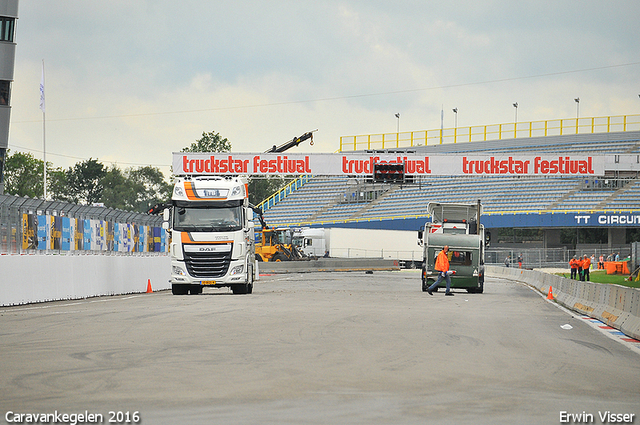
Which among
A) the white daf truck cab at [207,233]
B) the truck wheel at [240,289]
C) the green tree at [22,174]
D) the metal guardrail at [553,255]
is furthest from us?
the green tree at [22,174]

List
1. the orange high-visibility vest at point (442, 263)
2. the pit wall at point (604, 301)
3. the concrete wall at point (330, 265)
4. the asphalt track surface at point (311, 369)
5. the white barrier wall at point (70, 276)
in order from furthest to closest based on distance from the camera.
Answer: the concrete wall at point (330, 265), the orange high-visibility vest at point (442, 263), the white barrier wall at point (70, 276), the pit wall at point (604, 301), the asphalt track surface at point (311, 369)

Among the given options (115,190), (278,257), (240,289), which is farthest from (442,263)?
(115,190)

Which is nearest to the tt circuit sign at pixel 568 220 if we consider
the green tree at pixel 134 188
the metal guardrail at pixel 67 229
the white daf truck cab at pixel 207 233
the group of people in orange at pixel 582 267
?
the group of people in orange at pixel 582 267

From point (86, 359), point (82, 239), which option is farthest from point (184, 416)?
point (82, 239)

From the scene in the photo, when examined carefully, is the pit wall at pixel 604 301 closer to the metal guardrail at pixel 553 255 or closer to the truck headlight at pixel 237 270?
the truck headlight at pixel 237 270

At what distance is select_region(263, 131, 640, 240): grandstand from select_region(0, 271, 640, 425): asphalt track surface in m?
51.1

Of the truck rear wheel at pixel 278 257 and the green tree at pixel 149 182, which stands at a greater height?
the green tree at pixel 149 182

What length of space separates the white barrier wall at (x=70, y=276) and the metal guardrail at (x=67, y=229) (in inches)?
10.1

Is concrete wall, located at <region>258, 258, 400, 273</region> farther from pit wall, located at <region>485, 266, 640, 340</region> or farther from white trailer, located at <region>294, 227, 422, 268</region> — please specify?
pit wall, located at <region>485, 266, 640, 340</region>

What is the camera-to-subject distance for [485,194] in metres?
76.9

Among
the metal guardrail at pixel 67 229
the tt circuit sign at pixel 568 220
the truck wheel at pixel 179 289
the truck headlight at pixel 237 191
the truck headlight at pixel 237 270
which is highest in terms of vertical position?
the tt circuit sign at pixel 568 220

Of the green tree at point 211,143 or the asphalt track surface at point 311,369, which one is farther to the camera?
the green tree at point 211,143

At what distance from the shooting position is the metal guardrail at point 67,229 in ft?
70.1

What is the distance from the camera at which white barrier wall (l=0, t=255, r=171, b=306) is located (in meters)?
21.2
